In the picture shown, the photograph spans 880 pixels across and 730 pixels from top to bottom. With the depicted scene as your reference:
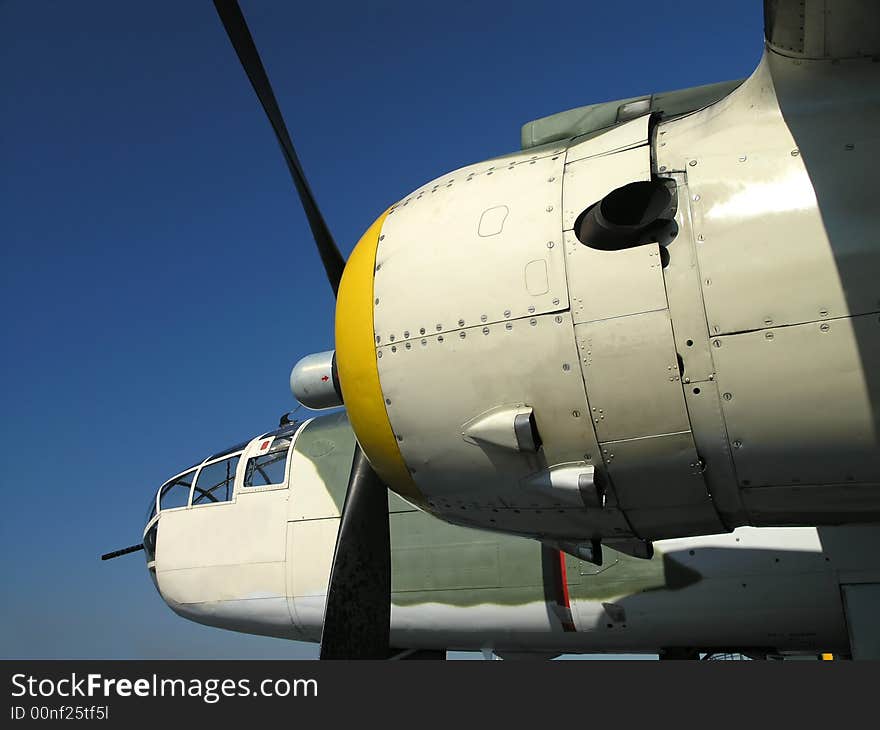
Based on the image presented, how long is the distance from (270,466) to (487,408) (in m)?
7.05

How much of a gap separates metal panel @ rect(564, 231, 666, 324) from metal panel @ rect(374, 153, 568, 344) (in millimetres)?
94

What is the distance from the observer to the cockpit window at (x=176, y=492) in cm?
1188

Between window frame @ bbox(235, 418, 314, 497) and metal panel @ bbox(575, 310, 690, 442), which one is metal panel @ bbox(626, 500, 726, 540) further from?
window frame @ bbox(235, 418, 314, 497)

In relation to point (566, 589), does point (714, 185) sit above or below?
above

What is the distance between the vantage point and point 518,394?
4.74 m

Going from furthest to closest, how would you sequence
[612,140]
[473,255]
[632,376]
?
[612,140] < [473,255] < [632,376]

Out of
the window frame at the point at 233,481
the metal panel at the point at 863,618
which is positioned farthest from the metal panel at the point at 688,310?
the window frame at the point at 233,481

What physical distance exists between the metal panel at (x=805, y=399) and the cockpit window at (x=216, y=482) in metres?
8.50

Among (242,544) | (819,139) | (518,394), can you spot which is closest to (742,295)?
(819,139)

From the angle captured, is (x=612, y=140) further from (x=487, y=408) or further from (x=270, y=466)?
(x=270, y=466)

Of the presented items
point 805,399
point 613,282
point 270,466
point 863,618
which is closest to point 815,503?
point 805,399

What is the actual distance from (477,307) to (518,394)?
0.59m

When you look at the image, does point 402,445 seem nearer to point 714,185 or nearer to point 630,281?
point 630,281

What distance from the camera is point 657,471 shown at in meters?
4.61
